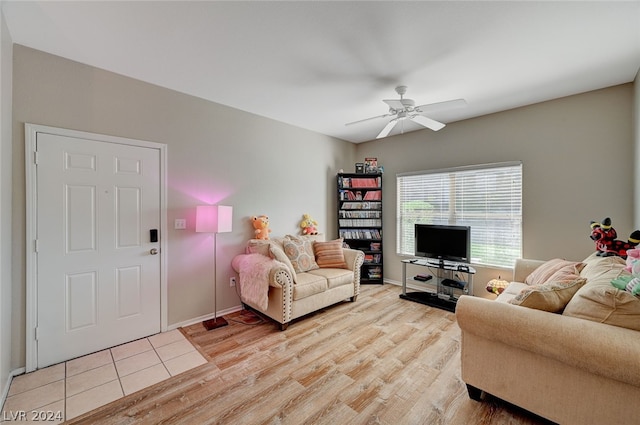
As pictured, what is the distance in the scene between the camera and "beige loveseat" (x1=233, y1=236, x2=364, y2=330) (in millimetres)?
2895

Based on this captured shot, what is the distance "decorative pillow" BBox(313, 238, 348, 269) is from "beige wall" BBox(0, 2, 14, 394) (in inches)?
118

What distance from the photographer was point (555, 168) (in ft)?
10.4

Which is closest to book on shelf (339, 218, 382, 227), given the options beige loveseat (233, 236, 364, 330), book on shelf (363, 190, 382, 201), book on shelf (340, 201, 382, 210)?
book on shelf (340, 201, 382, 210)

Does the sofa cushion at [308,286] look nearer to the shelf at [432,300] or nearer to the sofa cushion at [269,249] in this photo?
the sofa cushion at [269,249]

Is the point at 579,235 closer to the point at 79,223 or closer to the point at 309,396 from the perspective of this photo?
the point at 309,396

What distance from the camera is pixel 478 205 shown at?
3.79 m

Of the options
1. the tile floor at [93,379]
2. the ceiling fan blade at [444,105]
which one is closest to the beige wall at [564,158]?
the ceiling fan blade at [444,105]

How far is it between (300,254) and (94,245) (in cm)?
221

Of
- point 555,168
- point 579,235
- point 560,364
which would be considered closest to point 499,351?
point 560,364

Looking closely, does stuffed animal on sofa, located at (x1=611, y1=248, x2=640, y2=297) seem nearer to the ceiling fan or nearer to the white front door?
the ceiling fan

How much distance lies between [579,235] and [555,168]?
83 cm

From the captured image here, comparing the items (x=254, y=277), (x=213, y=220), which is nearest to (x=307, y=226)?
(x=254, y=277)

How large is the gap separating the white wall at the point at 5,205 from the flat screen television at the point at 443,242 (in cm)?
438

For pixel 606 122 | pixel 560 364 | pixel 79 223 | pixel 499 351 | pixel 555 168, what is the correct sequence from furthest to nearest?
pixel 555 168, pixel 606 122, pixel 79 223, pixel 499 351, pixel 560 364
